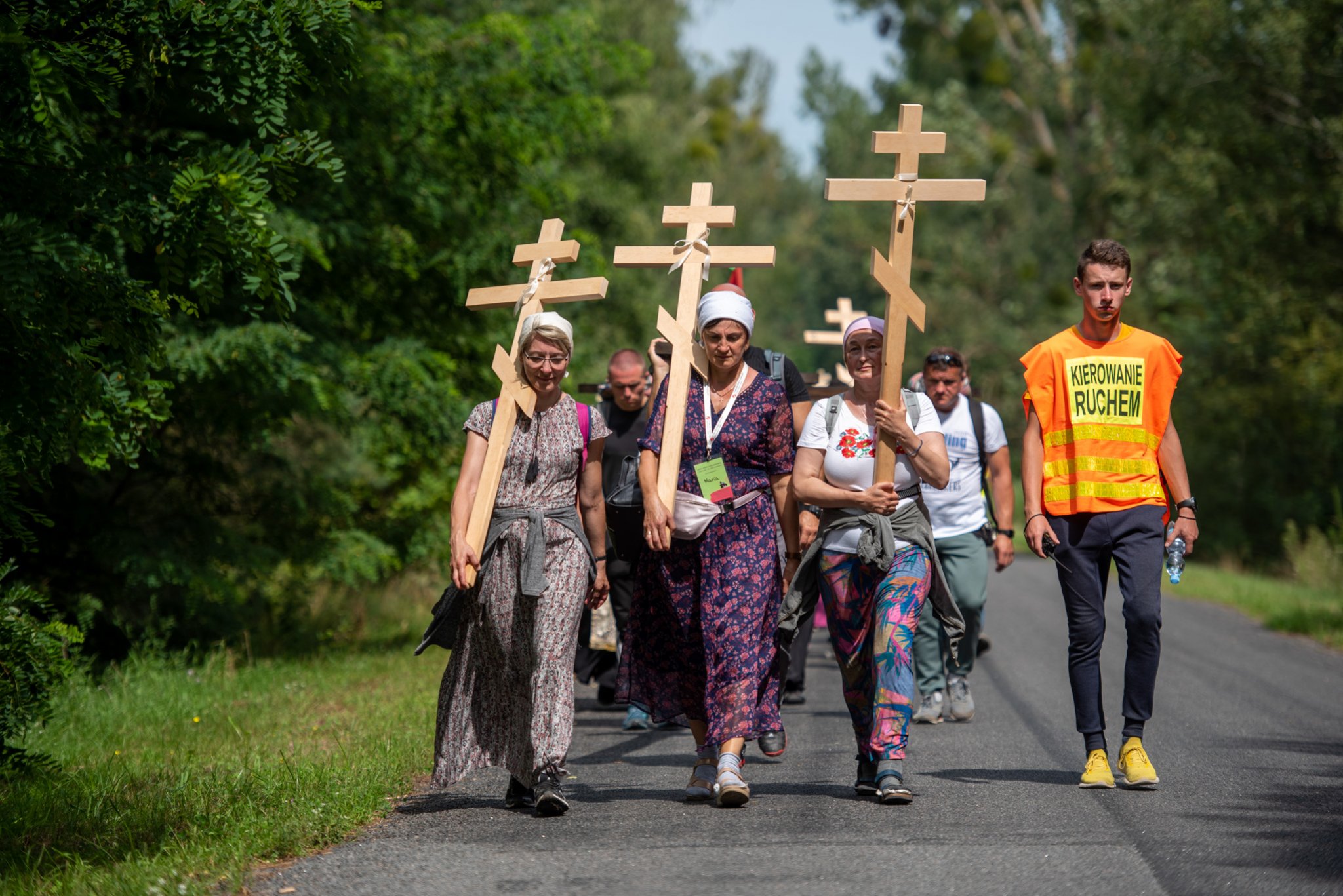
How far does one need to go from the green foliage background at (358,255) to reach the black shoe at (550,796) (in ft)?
7.42

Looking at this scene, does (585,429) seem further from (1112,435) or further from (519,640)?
(1112,435)

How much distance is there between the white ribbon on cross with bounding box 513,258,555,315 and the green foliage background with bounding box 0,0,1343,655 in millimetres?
973

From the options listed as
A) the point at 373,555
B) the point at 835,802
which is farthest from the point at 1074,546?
the point at 373,555

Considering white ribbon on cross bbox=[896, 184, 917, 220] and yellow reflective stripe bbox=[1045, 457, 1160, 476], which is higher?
white ribbon on cross bbox=[896, 184, 917, 220]

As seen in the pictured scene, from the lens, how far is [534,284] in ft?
21.7

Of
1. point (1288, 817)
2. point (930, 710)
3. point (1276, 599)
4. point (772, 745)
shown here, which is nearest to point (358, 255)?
point (930, 710)

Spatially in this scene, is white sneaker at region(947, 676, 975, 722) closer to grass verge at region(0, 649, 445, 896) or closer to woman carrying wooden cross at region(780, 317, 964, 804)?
woman carrying wooden cross at region(780, 317, 964, 804)

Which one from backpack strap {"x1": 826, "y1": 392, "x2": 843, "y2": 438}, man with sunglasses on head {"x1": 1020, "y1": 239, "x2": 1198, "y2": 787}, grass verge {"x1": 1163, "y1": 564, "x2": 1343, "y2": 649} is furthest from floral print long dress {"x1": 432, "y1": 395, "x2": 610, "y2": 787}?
grass verge {"x1": 1163, "y1": 564, "x2": 1343, "y2": 649}

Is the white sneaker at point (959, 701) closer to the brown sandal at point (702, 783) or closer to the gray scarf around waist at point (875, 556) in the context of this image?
the gray scarf around waist at point (875, 556)

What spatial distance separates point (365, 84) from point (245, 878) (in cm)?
884

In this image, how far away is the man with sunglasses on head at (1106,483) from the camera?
21.1ft

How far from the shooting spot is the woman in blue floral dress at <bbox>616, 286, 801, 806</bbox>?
626 centimetres

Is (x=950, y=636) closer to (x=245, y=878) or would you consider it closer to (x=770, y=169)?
(x=245, y=878)

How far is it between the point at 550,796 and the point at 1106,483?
2.71m
